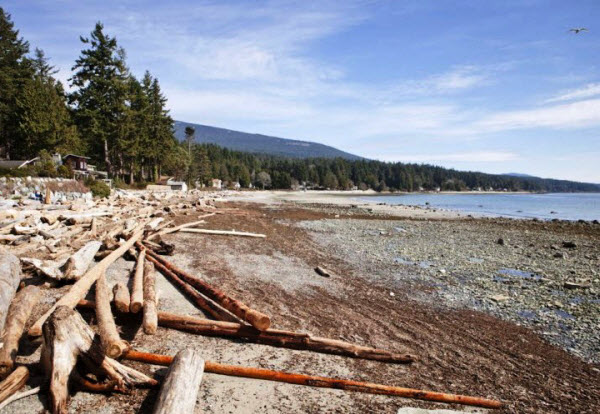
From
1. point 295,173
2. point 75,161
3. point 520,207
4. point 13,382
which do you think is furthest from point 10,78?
point 295,173

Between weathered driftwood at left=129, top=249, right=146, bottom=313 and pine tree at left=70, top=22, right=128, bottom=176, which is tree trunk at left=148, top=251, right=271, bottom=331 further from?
pine tree at left=70, top=22, right=128, bottom=176

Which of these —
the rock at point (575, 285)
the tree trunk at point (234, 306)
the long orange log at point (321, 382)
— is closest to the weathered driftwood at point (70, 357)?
the long orange log at point (321, 382)

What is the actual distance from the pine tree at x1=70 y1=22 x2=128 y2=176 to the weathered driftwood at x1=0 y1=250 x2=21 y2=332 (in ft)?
133

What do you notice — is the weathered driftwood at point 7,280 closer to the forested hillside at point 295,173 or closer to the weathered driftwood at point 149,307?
the weathered driftwood at point 149,307

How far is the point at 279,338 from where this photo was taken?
6.16 m

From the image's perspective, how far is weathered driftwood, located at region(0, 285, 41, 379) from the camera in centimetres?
440

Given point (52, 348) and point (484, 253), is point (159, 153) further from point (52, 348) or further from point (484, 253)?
point (52, 348)

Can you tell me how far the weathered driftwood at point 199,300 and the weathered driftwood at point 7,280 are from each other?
3.21 meters

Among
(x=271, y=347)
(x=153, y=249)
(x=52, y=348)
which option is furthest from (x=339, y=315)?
(x=153, y=249)

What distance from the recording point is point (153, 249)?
12.1 meters

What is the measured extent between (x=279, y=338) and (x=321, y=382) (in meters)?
1.34

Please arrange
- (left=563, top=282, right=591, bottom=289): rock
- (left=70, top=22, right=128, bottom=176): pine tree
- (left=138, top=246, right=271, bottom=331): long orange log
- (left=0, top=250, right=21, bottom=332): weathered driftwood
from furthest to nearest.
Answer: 1. (left=70, top=22, right=128, bottom=176): pine tree
2. (left=563, top=282, right=591, bottom=289): rock
3. (left=138, top=246, right=271, bottom=331): long orange log
4. (left=0, top=250, right=21, bottom=332): weathered driftwood

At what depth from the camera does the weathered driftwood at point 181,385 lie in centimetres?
400

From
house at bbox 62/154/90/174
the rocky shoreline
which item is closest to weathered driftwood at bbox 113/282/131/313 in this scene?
the rocky shoreline
